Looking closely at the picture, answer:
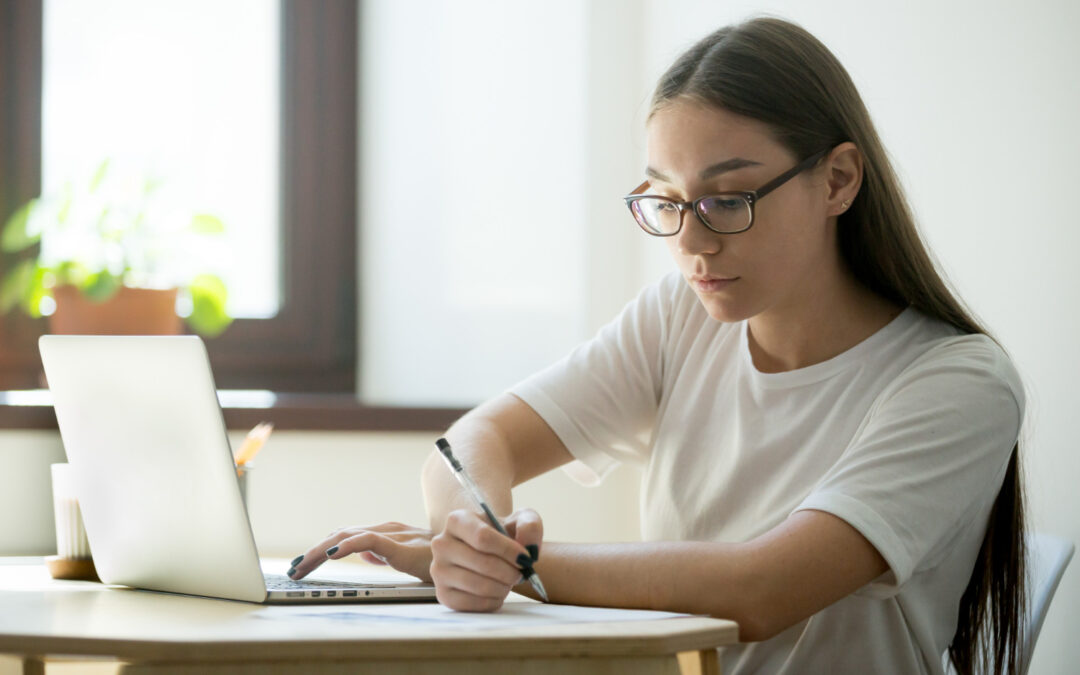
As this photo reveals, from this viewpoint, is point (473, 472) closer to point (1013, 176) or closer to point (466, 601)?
point (466, 601)

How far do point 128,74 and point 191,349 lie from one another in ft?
6.15

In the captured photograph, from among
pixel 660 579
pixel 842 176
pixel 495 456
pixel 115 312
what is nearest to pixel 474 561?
pixel 660 579

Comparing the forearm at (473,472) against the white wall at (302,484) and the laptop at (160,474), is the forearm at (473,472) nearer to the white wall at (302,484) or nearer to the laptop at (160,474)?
the laptop at (160,474)

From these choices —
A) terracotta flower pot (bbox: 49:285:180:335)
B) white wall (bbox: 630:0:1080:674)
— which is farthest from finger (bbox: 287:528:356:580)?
terracotta flower pot (bbox: 49:285:180:335)

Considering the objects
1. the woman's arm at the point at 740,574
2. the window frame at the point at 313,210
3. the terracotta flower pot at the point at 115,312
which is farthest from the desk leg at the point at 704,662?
the window frame at the point at 313,210

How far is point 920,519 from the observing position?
112 cm

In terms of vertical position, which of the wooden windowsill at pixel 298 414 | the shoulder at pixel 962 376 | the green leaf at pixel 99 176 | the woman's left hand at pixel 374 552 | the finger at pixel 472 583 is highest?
the green leaf at pixel 99 176

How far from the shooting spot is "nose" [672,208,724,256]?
49.5 inches

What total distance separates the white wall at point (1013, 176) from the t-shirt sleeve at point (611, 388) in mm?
406

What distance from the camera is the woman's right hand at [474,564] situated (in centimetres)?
97

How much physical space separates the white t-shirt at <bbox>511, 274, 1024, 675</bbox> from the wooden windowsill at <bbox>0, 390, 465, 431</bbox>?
Result: 30.7 inches

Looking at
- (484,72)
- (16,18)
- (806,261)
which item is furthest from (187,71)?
(806,261)

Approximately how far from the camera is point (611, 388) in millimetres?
1565

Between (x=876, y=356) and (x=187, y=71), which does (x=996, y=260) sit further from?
(x=187, y=71)
